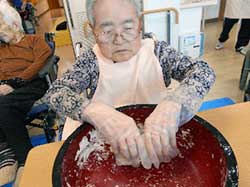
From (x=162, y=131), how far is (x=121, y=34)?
350 mm

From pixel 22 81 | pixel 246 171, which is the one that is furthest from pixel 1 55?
pixel 246 171

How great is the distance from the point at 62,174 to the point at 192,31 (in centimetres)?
237

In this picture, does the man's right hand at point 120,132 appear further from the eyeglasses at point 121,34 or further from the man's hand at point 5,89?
the man's hand at point 5,89

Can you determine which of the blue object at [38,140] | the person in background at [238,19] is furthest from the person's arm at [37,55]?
the person in background at [238,19]

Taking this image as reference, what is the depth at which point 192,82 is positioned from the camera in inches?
26.7

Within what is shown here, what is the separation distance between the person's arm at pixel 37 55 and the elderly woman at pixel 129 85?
813 millimetres

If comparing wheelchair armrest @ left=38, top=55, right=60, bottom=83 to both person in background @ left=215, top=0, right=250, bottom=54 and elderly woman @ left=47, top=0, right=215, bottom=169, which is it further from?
person in background @ left=215, top=0, right=250, bottom=54

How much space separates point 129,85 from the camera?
0.92 m

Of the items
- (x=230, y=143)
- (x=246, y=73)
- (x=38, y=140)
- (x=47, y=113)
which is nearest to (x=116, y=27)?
(x=230, y=143)

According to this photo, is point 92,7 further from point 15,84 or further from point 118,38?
point 15,84

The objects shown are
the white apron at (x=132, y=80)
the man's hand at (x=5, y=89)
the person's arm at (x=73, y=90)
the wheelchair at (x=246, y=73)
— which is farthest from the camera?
the wheelchair at (x=246, y=73)

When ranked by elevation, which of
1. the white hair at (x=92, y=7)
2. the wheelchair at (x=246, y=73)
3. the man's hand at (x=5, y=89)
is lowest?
the wheelchair at (x=246, y=73)

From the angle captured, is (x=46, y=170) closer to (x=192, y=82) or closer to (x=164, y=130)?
(x=164, y=130)

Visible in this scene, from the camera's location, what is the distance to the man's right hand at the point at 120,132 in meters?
0.55
